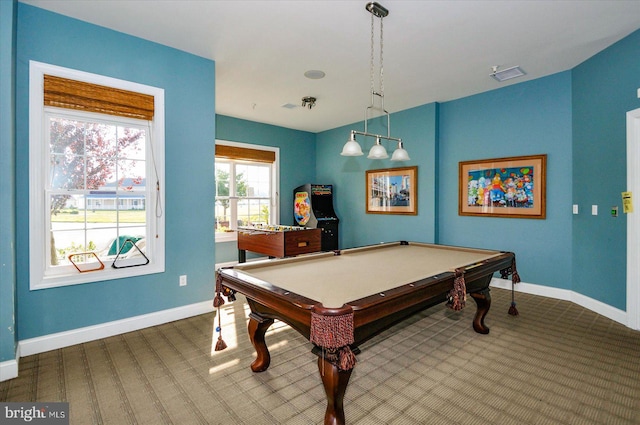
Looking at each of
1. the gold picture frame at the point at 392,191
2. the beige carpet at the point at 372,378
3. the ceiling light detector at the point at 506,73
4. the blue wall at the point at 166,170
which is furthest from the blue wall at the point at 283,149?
the ceiling light detector at the point at 506,73

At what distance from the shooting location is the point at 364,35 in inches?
114

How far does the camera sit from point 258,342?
2.25 metres

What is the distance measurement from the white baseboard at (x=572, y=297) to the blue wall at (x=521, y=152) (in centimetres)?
8

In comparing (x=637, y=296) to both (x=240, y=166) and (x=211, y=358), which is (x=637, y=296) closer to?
(x=211, y=358)

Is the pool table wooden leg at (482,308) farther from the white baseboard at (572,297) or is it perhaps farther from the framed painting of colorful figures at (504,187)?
the framed painting of colorful figures at (504,187)

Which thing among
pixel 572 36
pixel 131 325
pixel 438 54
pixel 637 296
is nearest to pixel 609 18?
pixel 572 36

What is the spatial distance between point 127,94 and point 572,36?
13.8 feet

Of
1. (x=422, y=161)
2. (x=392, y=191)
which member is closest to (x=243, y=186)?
(x=392, y=191)

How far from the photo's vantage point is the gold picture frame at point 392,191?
5188mm

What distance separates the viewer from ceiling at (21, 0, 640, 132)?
249cm

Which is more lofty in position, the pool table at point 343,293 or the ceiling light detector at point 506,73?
the ceiling light detector at point 506,73

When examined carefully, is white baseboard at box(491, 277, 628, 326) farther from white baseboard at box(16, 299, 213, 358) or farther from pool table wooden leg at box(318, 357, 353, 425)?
white baseboard at box(16, 299, 213, 358)

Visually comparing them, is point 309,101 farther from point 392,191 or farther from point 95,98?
point 95,98

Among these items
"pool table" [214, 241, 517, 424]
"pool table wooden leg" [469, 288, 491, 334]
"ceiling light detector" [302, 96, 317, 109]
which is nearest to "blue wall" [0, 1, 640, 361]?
"pool table" [214, 241, 517, 424]
